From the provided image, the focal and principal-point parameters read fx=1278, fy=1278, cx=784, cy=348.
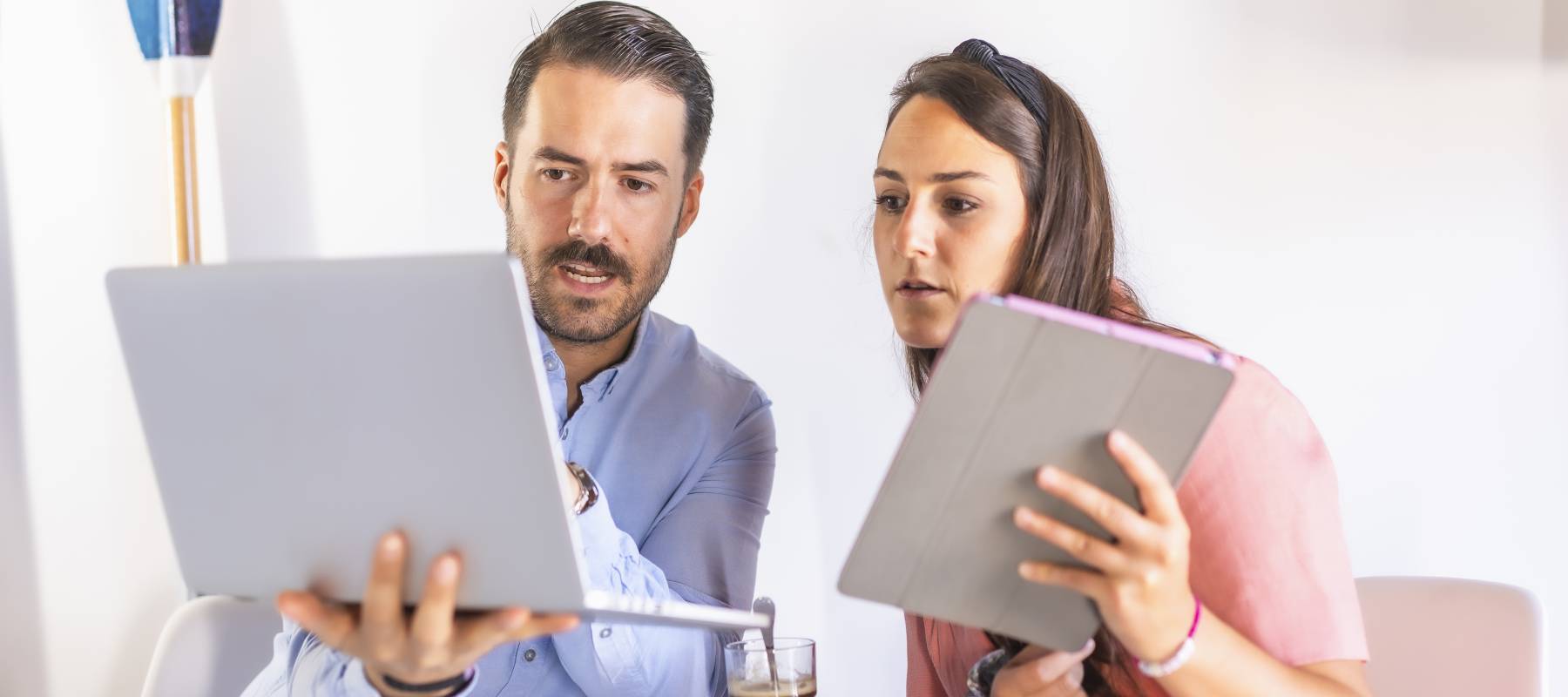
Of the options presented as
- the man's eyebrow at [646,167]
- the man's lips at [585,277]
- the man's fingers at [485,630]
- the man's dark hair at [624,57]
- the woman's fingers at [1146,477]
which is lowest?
the man's fingers at [485,630]

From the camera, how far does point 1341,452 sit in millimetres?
2328

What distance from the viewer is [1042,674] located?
117 cm

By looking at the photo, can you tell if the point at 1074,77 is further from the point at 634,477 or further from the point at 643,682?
the point at 643,682

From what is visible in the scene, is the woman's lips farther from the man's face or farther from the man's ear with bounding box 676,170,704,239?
the man's ear with bounding box 676,170,704,239

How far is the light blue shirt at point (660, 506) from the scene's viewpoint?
1.66 m

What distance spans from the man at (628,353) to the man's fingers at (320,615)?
1.77 ft

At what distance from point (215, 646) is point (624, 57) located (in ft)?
3.67

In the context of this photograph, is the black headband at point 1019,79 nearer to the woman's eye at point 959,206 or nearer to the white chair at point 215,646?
the woman's eye at point 959,206

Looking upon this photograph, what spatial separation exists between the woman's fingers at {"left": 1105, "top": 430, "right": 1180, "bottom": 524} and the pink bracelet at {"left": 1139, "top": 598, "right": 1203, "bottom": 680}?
11cm

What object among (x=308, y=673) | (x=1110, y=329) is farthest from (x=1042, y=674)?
(x=308, y=673)

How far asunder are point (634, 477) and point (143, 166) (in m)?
1.11

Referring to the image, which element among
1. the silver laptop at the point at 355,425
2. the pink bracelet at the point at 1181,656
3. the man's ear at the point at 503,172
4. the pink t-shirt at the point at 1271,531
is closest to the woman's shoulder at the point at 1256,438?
the pink t-shirt at the point at 1271,531

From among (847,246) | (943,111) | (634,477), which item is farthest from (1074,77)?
(634,477)

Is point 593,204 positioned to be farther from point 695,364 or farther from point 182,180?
point 182,180
